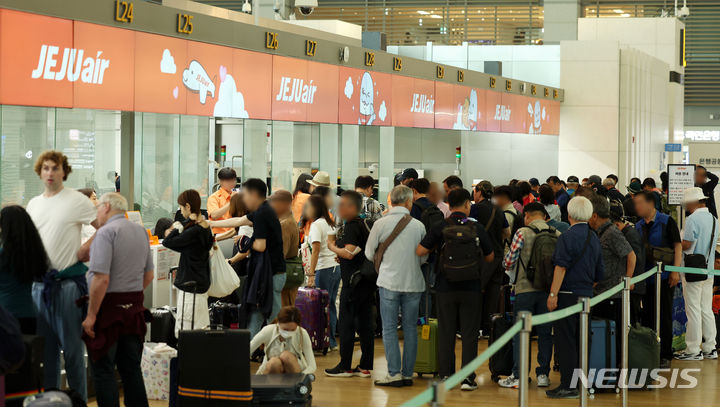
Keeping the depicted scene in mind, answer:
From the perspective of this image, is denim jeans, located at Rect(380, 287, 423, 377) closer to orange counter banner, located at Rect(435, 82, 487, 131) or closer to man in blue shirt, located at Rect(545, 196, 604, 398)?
man in blue shirt, located at Rect(545, 196, 604, 398)

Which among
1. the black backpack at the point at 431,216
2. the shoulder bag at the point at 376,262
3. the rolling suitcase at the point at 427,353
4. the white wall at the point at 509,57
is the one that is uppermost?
the white wall at the point at 509,57

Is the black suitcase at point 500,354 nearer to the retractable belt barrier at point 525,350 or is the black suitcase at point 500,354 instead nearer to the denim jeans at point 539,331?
the denim jeans at point 539,331

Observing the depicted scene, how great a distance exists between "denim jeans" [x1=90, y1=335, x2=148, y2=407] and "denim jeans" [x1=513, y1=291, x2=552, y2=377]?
300 centimetres

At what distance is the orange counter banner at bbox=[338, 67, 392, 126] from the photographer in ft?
39.3

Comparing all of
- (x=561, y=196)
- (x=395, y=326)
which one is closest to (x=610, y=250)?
(x=395, y=326)

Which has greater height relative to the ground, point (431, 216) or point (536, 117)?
point (536, 117)

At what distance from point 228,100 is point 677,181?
266 inches

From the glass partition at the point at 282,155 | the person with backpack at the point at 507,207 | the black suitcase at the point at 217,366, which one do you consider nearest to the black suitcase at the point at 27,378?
the black suitcase at the point at 217,366

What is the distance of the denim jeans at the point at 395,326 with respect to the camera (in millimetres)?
7184

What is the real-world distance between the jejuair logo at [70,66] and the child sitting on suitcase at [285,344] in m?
2.68

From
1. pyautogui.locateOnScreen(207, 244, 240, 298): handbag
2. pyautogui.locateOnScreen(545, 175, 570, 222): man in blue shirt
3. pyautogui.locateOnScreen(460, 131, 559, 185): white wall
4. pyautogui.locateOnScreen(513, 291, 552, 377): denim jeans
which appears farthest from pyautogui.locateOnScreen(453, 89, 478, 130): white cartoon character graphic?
pyautogui.locateOnScreen(207, 244, 240, 298): handbag

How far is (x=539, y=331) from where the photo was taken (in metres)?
7.50

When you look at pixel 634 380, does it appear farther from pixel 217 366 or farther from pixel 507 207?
pixel 217 366

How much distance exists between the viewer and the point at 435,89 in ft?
49.0
